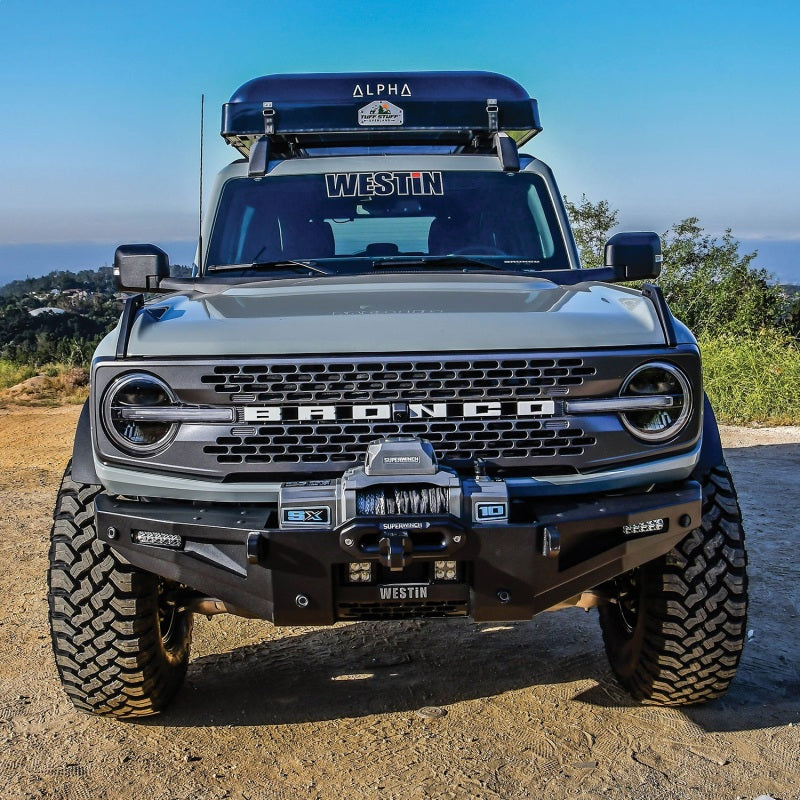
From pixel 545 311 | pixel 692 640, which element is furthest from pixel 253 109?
pixel 692 640

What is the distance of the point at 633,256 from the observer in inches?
171

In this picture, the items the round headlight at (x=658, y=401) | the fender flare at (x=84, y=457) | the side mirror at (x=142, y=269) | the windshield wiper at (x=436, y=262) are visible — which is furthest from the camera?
the windshield wiper at (x=436, y=262)

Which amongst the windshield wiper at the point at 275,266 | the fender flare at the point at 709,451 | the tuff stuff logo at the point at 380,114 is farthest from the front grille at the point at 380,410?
the tuff stuff logo at the point at 380,114

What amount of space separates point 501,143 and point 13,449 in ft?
23.5

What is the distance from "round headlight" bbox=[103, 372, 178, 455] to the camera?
3.21 meters

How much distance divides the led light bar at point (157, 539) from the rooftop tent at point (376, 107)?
274 centimetres

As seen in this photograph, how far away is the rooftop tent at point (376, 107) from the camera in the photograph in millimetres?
5312

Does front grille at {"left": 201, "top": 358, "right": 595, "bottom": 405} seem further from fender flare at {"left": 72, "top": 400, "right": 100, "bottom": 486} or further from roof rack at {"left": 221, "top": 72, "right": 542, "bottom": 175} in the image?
roof rack at {"left": 221, "top": 72, "right": 542, "bottom": 175}

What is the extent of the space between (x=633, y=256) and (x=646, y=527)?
153 centimetres

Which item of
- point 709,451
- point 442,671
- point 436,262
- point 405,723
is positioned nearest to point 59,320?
point 436,262

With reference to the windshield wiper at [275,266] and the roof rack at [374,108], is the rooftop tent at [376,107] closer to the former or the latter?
the roof rack at [374,108]

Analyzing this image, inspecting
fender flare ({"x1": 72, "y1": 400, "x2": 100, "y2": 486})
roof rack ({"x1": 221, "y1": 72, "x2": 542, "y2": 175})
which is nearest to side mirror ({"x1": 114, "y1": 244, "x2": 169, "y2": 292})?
fender flare ({"x1": 72, "y1": 400, "x2": 100, "y2": 486})

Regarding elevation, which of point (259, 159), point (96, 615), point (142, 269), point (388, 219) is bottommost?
point (96, 615)

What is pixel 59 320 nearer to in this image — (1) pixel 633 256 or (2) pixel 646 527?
(1) pixel 633 256
